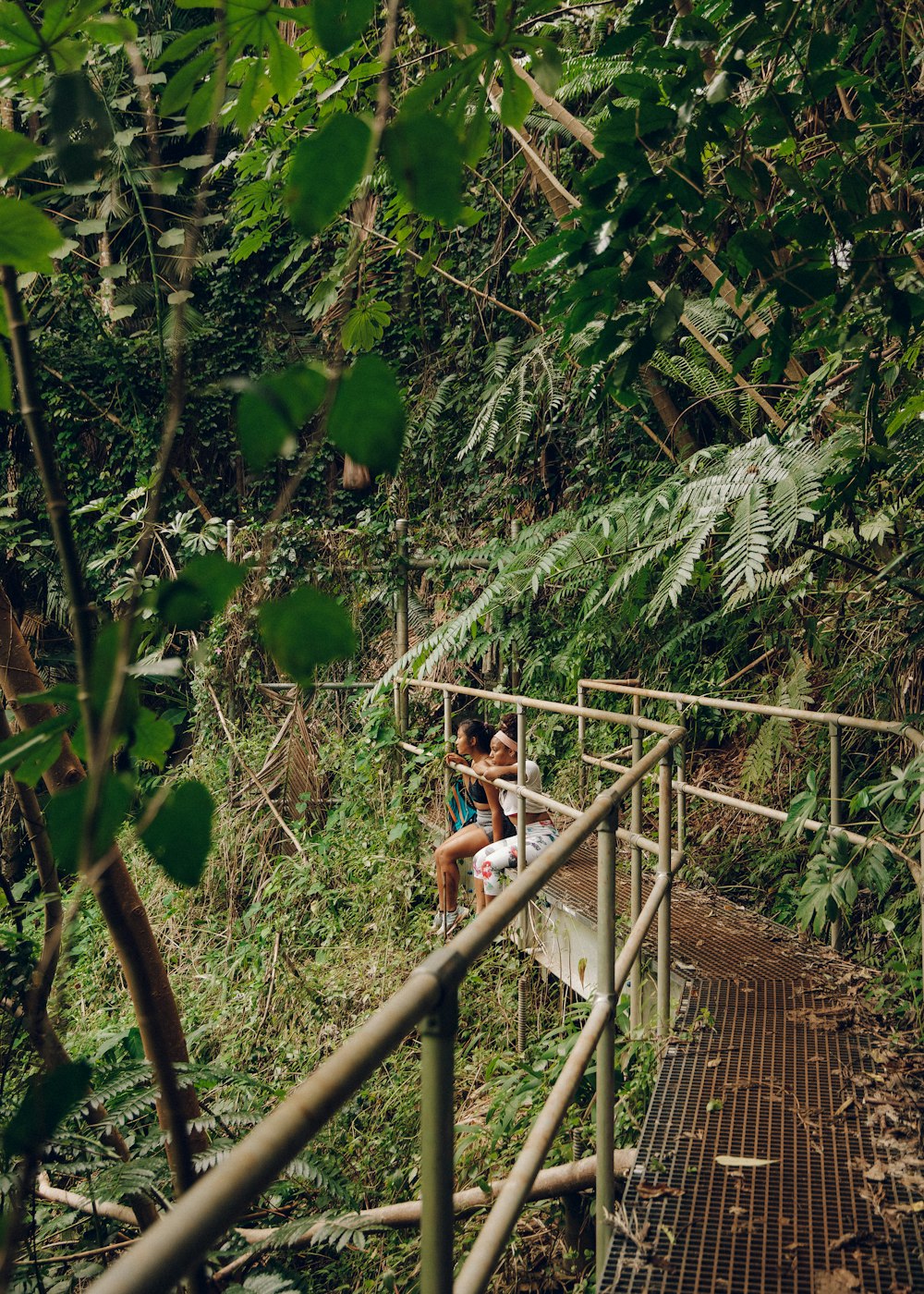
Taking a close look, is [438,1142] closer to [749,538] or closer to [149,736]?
[149,736]

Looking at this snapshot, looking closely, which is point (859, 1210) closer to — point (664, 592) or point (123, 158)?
point (123, 158)

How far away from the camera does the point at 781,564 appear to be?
500 cm

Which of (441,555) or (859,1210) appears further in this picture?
(441,555)

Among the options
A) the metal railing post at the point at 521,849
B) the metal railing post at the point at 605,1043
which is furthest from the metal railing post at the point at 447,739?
the metal railing post at the point at 605,1043

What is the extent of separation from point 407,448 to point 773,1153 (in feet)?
16.4

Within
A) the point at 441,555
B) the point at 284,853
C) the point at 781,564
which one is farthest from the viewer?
the point at 441,555

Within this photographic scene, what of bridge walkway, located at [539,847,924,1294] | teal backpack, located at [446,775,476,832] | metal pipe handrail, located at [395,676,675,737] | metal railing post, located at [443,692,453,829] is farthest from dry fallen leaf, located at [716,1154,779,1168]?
metal railing post, located at [443,692,453,829]

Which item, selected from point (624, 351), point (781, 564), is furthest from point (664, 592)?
point (624, 351)

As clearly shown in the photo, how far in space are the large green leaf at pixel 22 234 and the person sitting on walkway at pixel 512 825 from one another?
157 inches

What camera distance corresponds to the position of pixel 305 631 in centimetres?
52

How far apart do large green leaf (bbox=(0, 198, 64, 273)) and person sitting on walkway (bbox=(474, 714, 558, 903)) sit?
399 centimetres

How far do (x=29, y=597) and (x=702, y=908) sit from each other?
880 centimetres

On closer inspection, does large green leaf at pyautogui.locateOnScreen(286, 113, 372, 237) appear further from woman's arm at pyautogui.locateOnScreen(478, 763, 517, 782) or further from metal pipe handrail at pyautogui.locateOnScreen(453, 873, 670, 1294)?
woman's arm at pyautogui.locateOnScreen(478, 763, 517, 782)

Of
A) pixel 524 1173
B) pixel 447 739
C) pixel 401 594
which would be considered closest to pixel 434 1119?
pixel 524 1173
